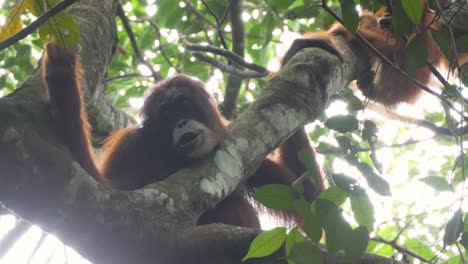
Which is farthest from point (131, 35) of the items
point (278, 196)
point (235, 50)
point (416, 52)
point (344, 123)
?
point (278, 196)

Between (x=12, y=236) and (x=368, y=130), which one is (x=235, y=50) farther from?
(x=12, y=236)

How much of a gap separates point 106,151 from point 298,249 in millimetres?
2600

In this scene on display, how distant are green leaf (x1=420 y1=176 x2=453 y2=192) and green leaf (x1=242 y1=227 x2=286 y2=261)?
0.70m

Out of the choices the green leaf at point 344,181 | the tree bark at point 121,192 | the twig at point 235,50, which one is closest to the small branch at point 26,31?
the tree bark at point 121,192

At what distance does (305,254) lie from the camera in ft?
5.64

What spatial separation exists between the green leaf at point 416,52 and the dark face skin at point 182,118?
168 cm

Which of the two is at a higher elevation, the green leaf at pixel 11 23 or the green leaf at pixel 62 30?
the green leaf at pixel 11 23

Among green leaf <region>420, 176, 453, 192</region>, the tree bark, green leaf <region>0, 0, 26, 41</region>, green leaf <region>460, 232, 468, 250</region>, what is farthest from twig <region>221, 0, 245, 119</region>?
green leaf <region>460, 232, 468, 250</region>

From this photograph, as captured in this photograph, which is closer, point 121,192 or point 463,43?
point 121,192

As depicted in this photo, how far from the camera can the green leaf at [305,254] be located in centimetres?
171

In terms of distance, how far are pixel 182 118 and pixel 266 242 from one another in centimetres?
243

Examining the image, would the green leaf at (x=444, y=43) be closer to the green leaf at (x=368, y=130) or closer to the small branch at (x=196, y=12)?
the green leaf at (x=368, y=130)

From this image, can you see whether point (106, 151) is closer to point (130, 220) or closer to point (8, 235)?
point (8, 235)

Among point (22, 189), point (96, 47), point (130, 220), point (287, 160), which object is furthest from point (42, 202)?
point (287, 160)
